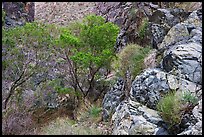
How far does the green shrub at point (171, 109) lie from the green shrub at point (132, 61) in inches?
93.0

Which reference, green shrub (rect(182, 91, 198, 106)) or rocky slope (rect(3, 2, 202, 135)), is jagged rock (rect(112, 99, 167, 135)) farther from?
green shrub (rect(182, 91, 198, 106))

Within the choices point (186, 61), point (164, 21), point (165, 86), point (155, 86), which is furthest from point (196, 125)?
point (164, 21)

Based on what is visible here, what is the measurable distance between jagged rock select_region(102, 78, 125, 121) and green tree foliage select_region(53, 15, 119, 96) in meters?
2.10

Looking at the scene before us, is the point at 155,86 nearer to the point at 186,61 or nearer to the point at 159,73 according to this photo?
the point at 159,73

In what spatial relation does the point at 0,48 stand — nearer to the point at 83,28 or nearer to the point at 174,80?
the point at 83,28

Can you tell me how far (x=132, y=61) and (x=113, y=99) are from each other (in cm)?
119

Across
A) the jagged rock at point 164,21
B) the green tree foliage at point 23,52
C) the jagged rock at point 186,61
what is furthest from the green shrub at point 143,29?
the green tree foliage at point 23,52

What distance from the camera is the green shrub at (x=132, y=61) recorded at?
8133mm

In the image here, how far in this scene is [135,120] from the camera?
236 inches

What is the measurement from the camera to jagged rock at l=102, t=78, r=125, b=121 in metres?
8.37

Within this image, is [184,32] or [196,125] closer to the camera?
[196,125]

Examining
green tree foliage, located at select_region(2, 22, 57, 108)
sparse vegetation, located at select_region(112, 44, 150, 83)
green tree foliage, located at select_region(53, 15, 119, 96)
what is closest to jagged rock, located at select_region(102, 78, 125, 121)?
sparse vegetation, located at select_region(112, 44, 150, 83)

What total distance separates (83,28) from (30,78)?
258cm

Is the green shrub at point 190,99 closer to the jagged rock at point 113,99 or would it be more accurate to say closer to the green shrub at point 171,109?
the green shrub at point 171,109
